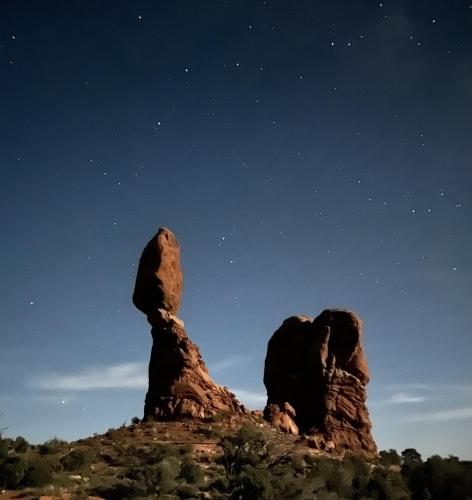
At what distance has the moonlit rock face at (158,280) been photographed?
119ft

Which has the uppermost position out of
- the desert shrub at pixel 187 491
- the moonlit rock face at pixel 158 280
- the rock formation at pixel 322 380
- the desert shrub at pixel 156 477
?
the moonlit rock face at pixel 158 280

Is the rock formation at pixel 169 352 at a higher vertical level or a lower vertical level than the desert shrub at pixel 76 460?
higher

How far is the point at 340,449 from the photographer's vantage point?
115ft

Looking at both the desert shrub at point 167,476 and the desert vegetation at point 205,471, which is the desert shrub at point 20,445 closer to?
the desert vegetation at point 205,471

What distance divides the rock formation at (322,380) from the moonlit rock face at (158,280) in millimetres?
10809

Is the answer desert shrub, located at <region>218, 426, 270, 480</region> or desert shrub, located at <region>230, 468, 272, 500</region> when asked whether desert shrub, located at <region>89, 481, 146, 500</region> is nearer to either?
desert shrub, located at <region>230, 468, 272, 500</region>

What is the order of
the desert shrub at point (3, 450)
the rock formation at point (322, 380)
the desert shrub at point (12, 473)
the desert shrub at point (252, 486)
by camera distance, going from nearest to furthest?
the desert shrub at point (12, 473)
the desert shrub at point (252, 486)
the desert shrub at point (3, 450)
the rock formation at point (322, 380)

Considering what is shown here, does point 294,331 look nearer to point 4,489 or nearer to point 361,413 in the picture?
point 361,413

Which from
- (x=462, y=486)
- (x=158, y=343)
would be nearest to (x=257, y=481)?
(x=462, y=486)

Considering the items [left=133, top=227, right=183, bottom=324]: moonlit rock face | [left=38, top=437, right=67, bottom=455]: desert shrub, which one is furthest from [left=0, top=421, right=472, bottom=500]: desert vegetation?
[left=133, top=227, right=183, bottom=324]: moonlit rock face

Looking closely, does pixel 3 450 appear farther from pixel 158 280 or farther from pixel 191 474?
pixel 158 280

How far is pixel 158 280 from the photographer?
36.2 metres

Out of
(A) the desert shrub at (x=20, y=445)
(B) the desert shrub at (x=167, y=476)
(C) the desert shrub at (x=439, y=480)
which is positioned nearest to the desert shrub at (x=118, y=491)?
(B) the desert shrub at (x=167, y=476)

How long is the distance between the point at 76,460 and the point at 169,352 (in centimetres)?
1285
